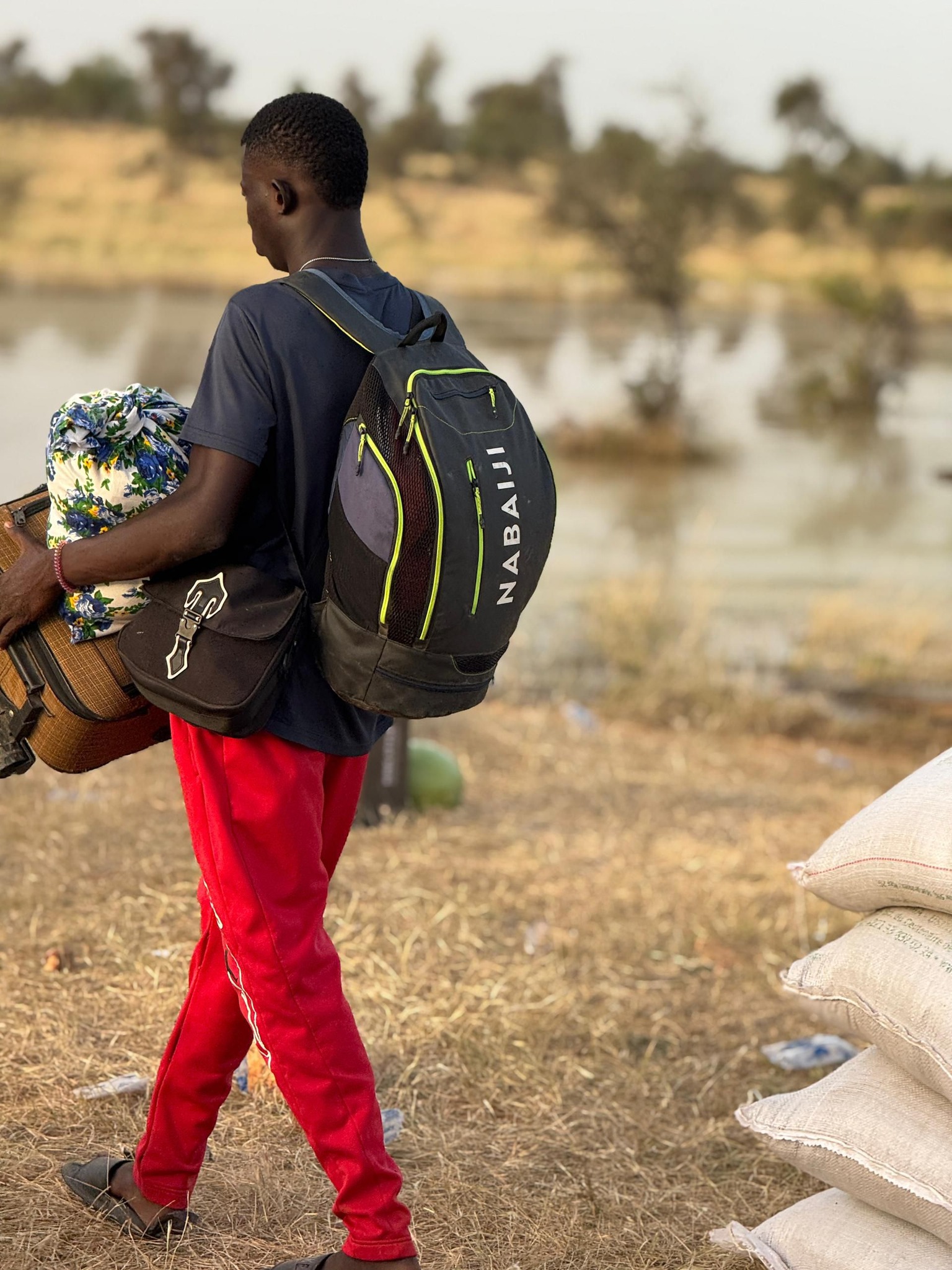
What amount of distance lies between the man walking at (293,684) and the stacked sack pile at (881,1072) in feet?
2.49

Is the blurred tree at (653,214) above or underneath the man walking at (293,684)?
above

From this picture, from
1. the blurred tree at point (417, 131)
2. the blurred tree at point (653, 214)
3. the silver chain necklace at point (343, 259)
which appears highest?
the blurred tree at point (417, 131)

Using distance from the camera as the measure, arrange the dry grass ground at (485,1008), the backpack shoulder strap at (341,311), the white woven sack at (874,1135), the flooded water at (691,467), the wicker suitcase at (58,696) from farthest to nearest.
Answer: the flooded water at (691,467) < the dry grass ground at (485,1008) < the white woven sack at (874,1135) < the wicker suitcase at (58,696) < the backpack shoulder strap at (341,311)

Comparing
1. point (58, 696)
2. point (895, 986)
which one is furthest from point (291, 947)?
point (895, 986)

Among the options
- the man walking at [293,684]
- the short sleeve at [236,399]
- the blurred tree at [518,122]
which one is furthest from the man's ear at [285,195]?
the blurred tree at [518,122]

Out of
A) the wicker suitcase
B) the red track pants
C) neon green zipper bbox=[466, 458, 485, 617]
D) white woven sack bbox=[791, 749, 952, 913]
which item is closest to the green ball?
white woven sack bbox=[791, 749, 952, 913]

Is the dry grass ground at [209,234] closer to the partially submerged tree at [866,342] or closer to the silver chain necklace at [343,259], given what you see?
the partially submerged tree at [866,342]

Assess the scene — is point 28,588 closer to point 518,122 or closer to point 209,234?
point 209,234

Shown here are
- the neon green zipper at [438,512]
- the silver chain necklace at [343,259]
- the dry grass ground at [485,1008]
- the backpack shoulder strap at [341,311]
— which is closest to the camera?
the neon green zipper at [438,512]

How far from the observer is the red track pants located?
198cm

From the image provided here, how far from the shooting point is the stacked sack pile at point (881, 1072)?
2281 millimetres

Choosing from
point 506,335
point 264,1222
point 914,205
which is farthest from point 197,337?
point 264,1222

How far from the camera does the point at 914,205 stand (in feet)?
120

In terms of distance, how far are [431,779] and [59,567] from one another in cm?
299
